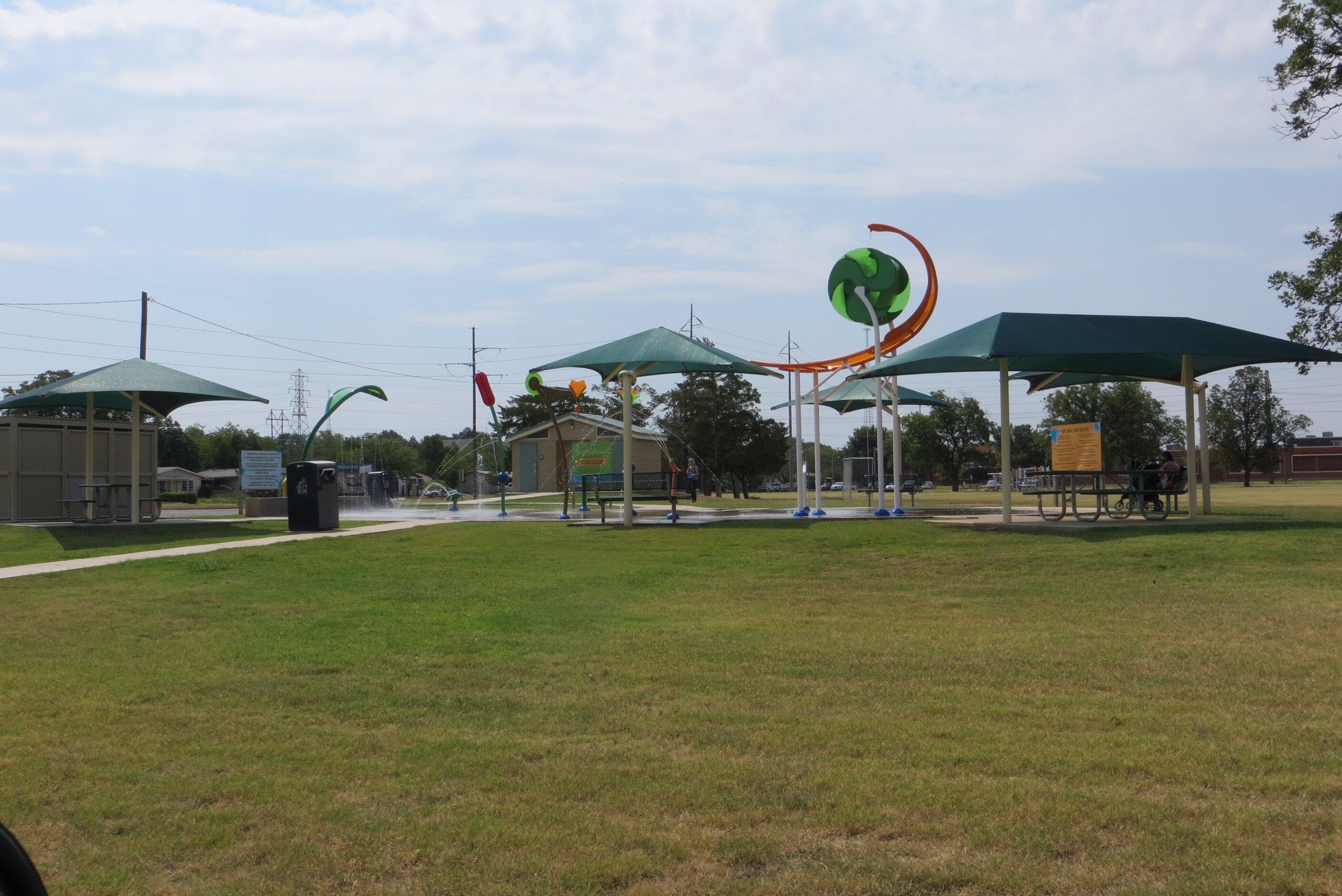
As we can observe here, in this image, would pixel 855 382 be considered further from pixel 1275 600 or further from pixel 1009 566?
pixel 1275 600

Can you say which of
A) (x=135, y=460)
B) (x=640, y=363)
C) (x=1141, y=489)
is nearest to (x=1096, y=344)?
(x=1141, y=489)

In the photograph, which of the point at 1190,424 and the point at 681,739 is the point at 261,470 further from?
the point at 681,739

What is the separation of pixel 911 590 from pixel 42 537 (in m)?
16.3

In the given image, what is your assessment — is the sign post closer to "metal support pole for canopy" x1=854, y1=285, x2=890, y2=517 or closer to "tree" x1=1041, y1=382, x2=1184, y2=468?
"metal support pole for canopy" x1=854, y1=285, x2=890, y2=517

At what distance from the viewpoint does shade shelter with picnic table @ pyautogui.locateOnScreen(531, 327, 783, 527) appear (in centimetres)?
2164

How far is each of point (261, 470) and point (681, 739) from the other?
32141 millimetres

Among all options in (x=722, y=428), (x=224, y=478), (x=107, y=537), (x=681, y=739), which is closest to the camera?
(x=681, y=739)

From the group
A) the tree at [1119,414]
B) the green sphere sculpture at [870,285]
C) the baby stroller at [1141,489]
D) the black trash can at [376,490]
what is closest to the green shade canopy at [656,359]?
the green sphere sculpture at [870,285]

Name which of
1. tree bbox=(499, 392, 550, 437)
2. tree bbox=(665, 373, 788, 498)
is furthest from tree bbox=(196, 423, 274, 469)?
tree bbox=(665, 373, 788, 498)

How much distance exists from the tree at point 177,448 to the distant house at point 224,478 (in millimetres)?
1663

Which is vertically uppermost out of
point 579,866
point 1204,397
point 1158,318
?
point 1158,318

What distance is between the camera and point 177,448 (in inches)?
3920

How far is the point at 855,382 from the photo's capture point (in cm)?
3222

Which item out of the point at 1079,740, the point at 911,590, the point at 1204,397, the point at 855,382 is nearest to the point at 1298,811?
the point at 1079,740
